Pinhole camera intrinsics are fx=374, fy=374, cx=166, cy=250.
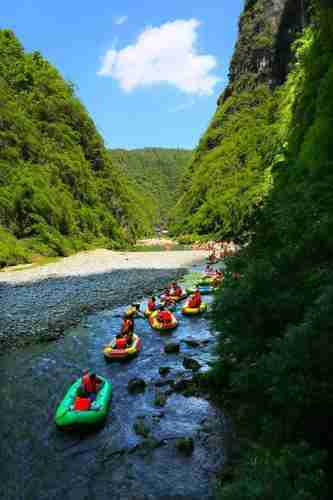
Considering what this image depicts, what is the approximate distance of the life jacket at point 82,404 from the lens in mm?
9242

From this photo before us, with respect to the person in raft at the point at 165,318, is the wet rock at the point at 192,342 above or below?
below

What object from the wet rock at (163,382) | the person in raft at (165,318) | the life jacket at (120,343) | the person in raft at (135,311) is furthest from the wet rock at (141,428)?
the person in raft at (135,311)

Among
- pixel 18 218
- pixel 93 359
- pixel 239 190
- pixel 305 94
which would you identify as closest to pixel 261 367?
pixel 93 359

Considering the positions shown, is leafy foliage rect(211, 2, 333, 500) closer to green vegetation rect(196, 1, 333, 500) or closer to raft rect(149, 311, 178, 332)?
green vegetation rect(196, 1, 333, 500)

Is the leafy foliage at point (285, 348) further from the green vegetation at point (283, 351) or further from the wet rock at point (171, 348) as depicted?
the wet rock at point (171, 348)

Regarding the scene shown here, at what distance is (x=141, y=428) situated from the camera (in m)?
8.93

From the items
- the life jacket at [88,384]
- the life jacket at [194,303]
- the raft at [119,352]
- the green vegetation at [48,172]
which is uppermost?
the green vegetation at [48,172]

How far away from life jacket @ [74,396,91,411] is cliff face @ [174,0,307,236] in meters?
56.5

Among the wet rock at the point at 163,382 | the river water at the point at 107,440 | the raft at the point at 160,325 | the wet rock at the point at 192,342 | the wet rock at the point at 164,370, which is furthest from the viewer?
the raft at the point at 160,325

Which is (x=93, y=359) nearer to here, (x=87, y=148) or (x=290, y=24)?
(x=87, y=148)

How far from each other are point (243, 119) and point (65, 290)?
81.9 metres

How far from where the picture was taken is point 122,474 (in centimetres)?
755

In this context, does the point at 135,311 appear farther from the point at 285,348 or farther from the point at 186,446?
the point at 285,348

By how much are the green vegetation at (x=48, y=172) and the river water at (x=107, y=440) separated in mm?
23782
